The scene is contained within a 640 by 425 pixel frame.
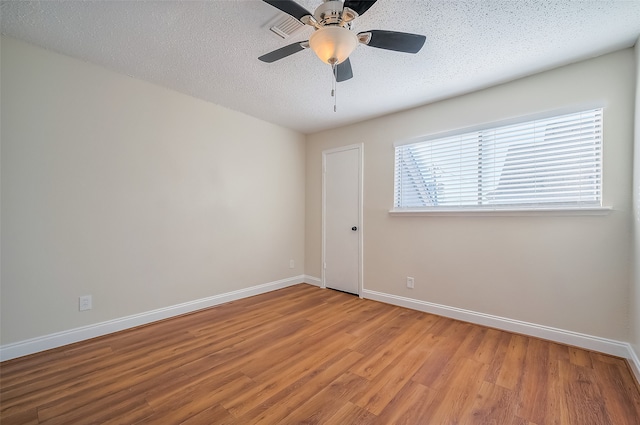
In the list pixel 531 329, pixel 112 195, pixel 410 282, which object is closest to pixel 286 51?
pixel 112 195

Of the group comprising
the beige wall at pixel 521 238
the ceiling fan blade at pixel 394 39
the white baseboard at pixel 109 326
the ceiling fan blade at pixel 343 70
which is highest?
the ceiling fan blade at pixel 394 39

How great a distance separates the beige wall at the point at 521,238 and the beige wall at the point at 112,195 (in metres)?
1.83

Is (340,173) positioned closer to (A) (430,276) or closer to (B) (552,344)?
(A) (430,276)

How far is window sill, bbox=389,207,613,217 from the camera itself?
2.22m

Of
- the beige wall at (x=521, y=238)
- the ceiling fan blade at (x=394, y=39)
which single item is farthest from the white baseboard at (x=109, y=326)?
the ceiling fan blade at (x=394, y=39)

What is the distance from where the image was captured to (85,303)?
7.79ft

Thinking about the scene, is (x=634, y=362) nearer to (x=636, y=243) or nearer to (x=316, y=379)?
(x=636, y=243)

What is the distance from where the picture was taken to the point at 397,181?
136 inches

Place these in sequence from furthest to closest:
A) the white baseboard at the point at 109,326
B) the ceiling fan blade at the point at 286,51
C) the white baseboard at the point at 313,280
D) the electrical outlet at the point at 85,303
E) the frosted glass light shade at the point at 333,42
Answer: the white baseboard at the point at 313,280 → the electrical outlet at the point at 85,303 → the white baseboard at the point at 109,326 → the ceiling fan blade at the point at 286,51 → the frosted glass light shade at the point at 333,42

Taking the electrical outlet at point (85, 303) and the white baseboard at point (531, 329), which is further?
the electrical outlet at point (85, 303)

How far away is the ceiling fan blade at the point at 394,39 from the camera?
61.3 inches

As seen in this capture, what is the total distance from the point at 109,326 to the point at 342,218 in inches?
117

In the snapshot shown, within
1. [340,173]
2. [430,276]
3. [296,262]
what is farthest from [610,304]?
[296,262]

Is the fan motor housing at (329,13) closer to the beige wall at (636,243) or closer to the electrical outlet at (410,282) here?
the beige wall at (636,243)
